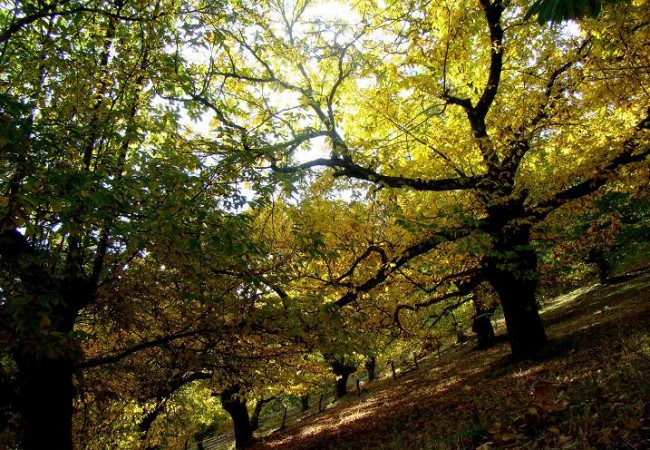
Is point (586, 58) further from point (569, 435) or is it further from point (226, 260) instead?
point (226, 260)

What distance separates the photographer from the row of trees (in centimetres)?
514

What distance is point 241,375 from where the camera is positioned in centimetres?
758

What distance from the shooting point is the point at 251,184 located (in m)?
7.32

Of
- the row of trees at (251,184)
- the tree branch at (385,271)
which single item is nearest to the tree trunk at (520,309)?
the row of trees at (251,184)

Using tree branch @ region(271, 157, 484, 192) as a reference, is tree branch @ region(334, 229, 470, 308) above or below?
below

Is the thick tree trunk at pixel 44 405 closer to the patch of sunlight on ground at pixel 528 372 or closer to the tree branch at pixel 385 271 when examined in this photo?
the tree branch at pixel 385 271

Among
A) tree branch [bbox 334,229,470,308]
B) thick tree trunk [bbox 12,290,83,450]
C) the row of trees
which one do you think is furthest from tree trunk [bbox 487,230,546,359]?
thick tree trunk [bbox 12,290,83,450]

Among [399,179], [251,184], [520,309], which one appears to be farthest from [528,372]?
[251,184]

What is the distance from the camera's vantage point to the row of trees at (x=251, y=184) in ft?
16.9

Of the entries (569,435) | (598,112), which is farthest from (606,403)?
(598,112)

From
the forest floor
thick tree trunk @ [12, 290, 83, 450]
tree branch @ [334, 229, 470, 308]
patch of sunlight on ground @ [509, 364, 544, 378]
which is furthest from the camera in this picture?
patch of sunlight on ground @ [509, 364, 544, 378]

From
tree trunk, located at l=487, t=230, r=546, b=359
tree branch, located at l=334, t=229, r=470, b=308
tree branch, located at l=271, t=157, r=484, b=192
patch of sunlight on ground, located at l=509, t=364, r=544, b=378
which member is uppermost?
tree branch, located at l=271, t=157, r=484, b=192

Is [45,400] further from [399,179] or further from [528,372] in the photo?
[528,372]

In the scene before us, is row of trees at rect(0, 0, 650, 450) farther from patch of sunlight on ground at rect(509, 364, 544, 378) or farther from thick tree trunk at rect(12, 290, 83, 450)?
patch of sunlight on ground at rect(509, 364, 544, 378)
